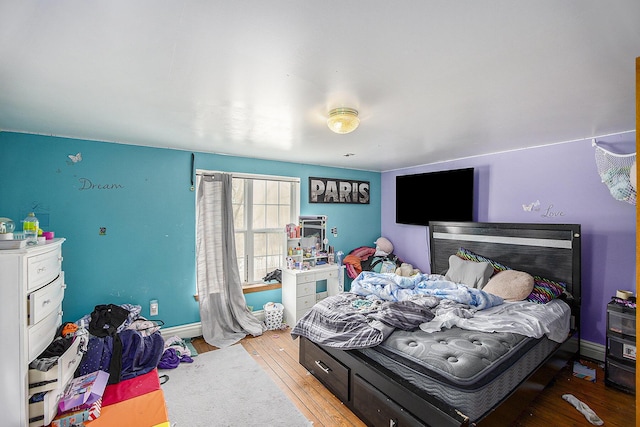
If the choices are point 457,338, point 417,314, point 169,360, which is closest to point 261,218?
point 169,360

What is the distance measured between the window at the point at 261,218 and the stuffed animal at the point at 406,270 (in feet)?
6.17

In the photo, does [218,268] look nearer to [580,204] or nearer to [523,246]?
[523,246]

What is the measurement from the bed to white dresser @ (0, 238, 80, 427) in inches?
69.4

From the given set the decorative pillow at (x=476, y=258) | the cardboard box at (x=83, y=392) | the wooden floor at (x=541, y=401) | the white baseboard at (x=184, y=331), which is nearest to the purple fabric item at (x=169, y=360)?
the white baseboard at (x=184, y=331)

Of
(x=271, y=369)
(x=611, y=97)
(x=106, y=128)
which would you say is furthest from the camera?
(x=271, y=369)

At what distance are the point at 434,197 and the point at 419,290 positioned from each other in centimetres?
177

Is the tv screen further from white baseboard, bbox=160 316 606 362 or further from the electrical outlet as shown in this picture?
the electrical outlet

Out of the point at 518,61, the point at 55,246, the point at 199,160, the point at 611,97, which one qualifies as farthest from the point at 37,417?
the point at 611,97

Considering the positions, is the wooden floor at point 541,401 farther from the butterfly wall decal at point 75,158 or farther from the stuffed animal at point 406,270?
the butterfly wall decal at point 75,158

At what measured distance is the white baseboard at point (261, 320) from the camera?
292 centimetres

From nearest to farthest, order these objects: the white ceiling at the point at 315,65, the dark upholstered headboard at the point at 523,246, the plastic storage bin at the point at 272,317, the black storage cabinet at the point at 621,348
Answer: the white ceiling at the point at 315,65 → the black storage cabinet at the point at 621,348 → the dark upholstered headboard at the point at 523,246 → the plastic storage bin at the point at 272,317

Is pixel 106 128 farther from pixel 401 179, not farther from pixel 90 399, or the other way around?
pixel 401 179

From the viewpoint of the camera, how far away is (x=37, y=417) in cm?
169

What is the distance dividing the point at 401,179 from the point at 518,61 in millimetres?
3446
